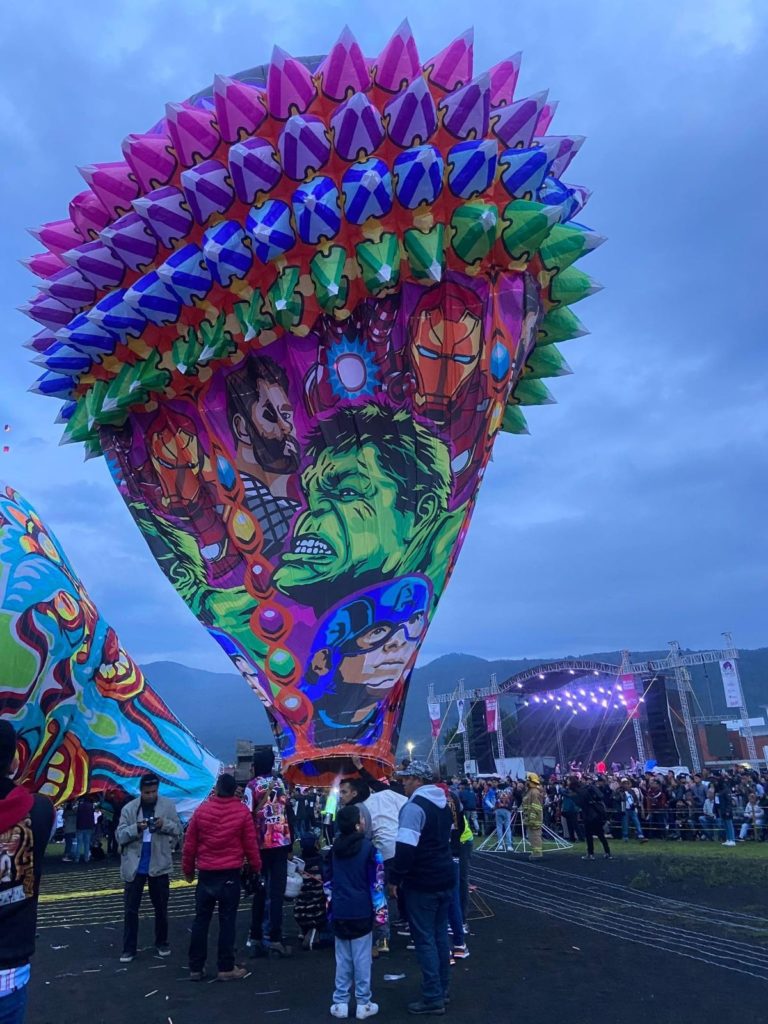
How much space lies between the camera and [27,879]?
2.95 meters

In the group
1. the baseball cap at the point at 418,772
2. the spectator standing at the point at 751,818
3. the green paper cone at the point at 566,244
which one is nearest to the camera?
the baseball cap at the point at 418,772

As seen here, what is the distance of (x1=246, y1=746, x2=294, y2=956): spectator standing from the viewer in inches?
285

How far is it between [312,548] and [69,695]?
731 centimetres

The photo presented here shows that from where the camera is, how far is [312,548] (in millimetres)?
13016

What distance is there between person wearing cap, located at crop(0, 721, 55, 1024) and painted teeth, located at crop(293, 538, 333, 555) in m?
9.96

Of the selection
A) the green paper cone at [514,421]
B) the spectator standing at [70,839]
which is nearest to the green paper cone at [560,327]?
the green paper cone at [514,421]

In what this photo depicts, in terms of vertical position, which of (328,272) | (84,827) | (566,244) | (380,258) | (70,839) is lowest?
(70,839)

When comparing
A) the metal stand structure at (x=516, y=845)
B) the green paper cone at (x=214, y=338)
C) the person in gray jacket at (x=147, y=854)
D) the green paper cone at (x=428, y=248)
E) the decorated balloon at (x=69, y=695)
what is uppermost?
the green paper cone at (x=428, y=248)

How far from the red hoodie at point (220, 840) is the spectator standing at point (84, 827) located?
43.6 ft

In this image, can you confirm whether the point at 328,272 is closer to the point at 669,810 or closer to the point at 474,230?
the point at 474,230

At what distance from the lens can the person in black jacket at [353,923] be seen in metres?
5.29

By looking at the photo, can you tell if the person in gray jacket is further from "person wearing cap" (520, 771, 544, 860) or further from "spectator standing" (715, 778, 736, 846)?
"spectator standing" (715, 778, 736, 846)

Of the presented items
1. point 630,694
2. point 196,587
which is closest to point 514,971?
point 196,587

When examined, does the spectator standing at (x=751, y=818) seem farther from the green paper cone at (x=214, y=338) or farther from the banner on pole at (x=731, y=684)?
the banner on pole at (x=731, y=684)
